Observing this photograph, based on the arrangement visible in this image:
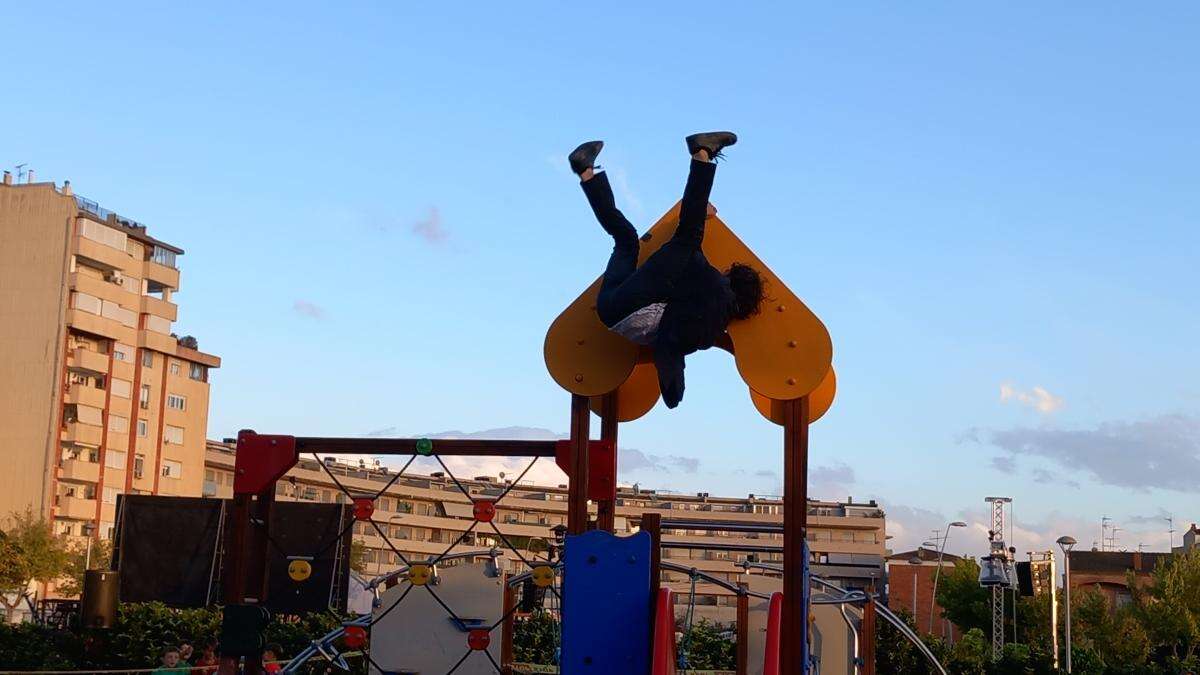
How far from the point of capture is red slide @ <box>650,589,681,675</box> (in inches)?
272

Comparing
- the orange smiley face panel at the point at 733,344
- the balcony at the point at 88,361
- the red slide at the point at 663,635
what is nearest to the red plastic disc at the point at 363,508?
the orange smiley face panel at the point at 733,344

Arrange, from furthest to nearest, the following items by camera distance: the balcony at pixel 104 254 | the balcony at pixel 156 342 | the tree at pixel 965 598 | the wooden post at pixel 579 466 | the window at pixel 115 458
→ the balcony at pixel 156 342
the window at pixel 115 458
the balcony at pixel 104 254
the tree at pixel 965 598
the wooden post at pixel 579 466

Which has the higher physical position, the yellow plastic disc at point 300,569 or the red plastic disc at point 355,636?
the yellow plastic disc at point 300,569

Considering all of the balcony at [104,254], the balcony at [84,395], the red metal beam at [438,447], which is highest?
the balcony at [104,254]

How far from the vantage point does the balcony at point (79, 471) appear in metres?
53.8

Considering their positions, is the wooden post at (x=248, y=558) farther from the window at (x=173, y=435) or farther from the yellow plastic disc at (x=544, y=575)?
the window at (x=173, y=435)

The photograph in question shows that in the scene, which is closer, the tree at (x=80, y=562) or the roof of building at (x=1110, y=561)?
the tree at (x=80, y=562)

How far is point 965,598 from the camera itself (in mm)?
47250

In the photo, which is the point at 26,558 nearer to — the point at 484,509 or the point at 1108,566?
the point at 484,509

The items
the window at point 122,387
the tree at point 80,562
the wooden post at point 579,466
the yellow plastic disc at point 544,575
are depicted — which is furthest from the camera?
the window at point 122,387

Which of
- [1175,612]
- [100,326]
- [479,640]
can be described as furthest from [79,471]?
[479,640]

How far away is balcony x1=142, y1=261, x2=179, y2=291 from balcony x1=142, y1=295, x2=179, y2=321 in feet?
2.53

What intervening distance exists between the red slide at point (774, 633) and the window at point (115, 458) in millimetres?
52246

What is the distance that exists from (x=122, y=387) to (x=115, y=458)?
2.85 meters
